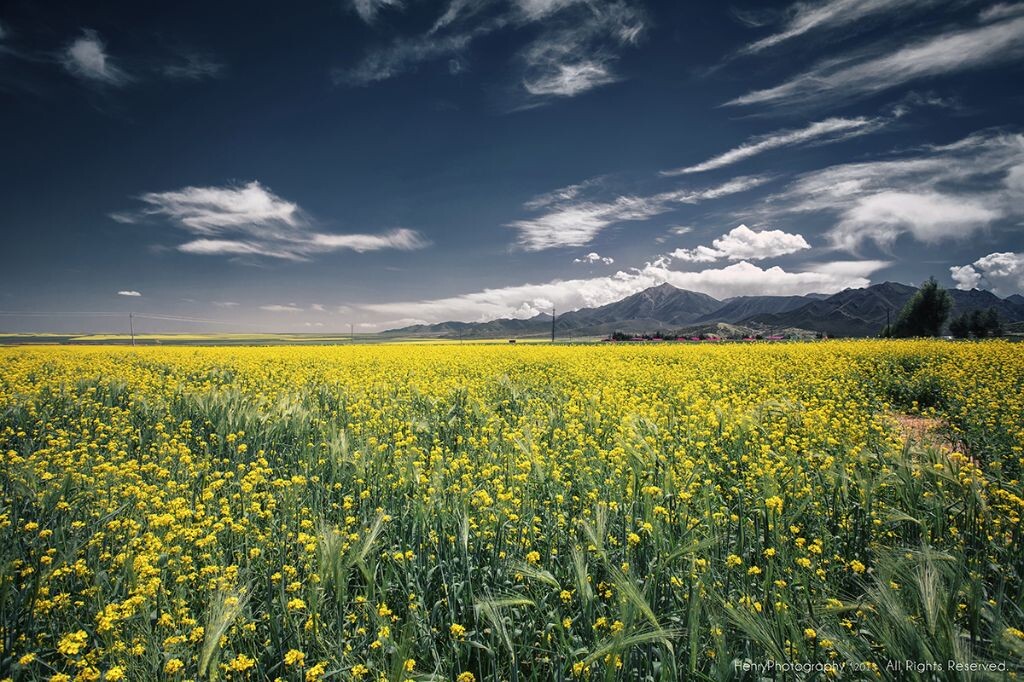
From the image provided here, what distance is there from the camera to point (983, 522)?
3.27 meters

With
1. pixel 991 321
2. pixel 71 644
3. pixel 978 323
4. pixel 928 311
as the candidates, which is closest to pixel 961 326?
pixel 991 321

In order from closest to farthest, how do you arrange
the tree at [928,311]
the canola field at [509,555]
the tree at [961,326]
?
the canola field at [509,555]
the tree at [928,311]
the tree at [961,326]

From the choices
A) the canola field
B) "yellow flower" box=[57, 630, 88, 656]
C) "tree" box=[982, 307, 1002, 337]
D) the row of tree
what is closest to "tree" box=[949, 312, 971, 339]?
the row of tree

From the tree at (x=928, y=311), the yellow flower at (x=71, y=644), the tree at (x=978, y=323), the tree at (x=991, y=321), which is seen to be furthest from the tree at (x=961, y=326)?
the yellow flower at (x=71, y=644)

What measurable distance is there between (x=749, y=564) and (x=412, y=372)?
12.6 meters

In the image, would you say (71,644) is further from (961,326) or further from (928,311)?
(961,326)

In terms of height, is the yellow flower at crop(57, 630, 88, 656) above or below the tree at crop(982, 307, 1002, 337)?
below

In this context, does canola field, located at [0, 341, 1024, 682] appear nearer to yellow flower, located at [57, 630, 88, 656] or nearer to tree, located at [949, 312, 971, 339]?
yellow flower, located at [57, 630, 88, 656]

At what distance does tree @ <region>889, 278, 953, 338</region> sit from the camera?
72125 mm

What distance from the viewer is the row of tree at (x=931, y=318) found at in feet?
237

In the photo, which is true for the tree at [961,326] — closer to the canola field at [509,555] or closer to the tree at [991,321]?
the tree at [991,321]

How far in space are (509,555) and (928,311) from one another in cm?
9994

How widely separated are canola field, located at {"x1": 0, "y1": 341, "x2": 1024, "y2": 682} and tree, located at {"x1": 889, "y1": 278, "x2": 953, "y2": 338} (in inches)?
3599

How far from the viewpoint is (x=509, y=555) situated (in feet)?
10.0
